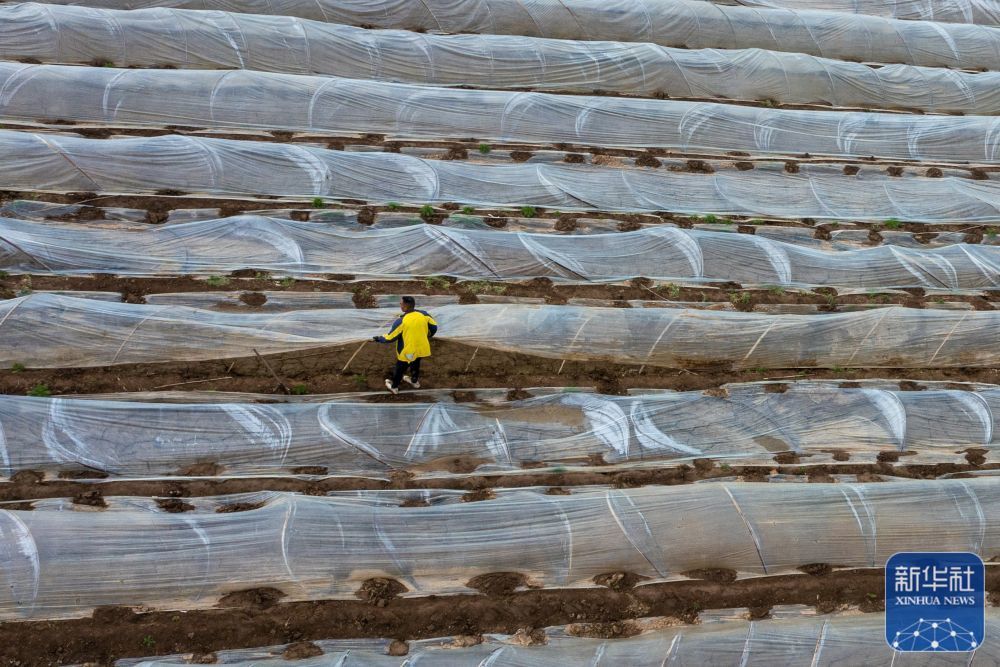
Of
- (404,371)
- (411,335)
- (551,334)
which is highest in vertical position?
(411,335)

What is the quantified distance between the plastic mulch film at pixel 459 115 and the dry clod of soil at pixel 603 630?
6.94 metres

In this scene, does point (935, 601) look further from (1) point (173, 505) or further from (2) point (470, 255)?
(1) point (173, 505)

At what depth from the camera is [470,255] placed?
8586mm

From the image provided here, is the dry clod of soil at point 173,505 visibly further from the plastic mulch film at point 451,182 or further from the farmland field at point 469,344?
the plastic mulch film at point 451,182

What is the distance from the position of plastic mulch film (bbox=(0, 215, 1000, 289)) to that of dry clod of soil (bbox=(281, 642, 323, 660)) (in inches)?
161

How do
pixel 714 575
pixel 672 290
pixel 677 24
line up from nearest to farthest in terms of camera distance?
1. pixel 714 575
2. pixel 672 290
3. pixel 677 24

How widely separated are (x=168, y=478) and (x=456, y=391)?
2.87 m

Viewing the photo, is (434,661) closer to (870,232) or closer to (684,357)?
(684,357)

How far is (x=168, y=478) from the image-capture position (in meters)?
6.63

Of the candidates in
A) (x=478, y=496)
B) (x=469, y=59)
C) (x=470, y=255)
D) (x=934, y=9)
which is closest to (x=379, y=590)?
(x=478, y=496)

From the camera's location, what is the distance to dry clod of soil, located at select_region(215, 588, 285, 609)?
6012mm

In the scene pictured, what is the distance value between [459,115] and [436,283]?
11.1 ft

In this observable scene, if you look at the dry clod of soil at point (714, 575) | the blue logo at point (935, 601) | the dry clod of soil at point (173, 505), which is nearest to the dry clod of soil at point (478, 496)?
the dry clod of soil at point (714, 575)

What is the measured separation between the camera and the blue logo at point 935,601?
6.43m
